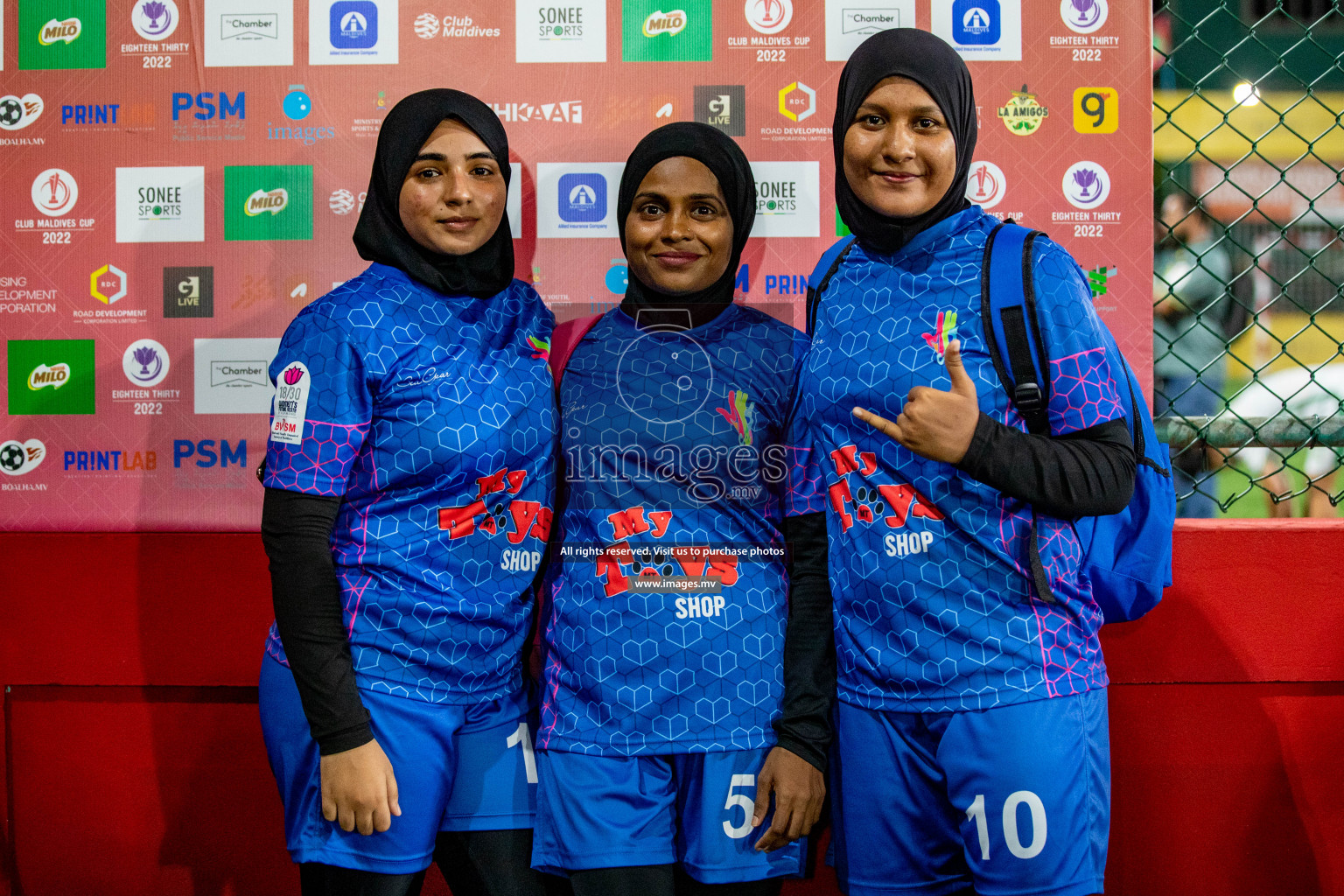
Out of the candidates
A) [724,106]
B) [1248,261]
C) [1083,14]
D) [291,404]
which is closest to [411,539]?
[291,404]

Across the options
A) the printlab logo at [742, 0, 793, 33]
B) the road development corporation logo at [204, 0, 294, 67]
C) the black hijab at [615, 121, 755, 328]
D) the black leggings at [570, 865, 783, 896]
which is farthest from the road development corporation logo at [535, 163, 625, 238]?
the black leggings at [570, 865, 783, 896]

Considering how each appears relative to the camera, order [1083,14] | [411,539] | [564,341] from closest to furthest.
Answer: [411,539], [564,341], [1083,14]

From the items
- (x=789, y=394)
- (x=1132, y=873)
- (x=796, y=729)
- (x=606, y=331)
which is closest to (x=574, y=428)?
(x=606, y=331)

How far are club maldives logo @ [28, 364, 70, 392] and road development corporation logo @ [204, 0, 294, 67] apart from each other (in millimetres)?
918

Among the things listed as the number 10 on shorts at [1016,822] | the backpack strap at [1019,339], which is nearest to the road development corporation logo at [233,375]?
the backpack strap at [1019,339]

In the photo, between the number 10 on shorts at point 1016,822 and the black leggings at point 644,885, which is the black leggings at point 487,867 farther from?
the number 10 on shorts at point 1016,822

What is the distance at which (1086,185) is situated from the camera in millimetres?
2258

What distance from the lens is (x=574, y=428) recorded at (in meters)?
1.74

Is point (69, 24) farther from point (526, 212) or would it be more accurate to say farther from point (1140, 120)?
point (1140, 120)

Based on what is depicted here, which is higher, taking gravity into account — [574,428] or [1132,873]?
[574,428]

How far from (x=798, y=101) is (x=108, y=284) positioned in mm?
1882

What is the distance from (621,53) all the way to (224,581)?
1.71 metres

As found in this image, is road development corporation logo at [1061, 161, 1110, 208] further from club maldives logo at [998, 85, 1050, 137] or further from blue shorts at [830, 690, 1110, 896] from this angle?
blue shorts at [830, 690, 1110, 896]

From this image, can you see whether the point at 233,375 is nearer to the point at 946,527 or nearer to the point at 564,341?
the point at 564,341
